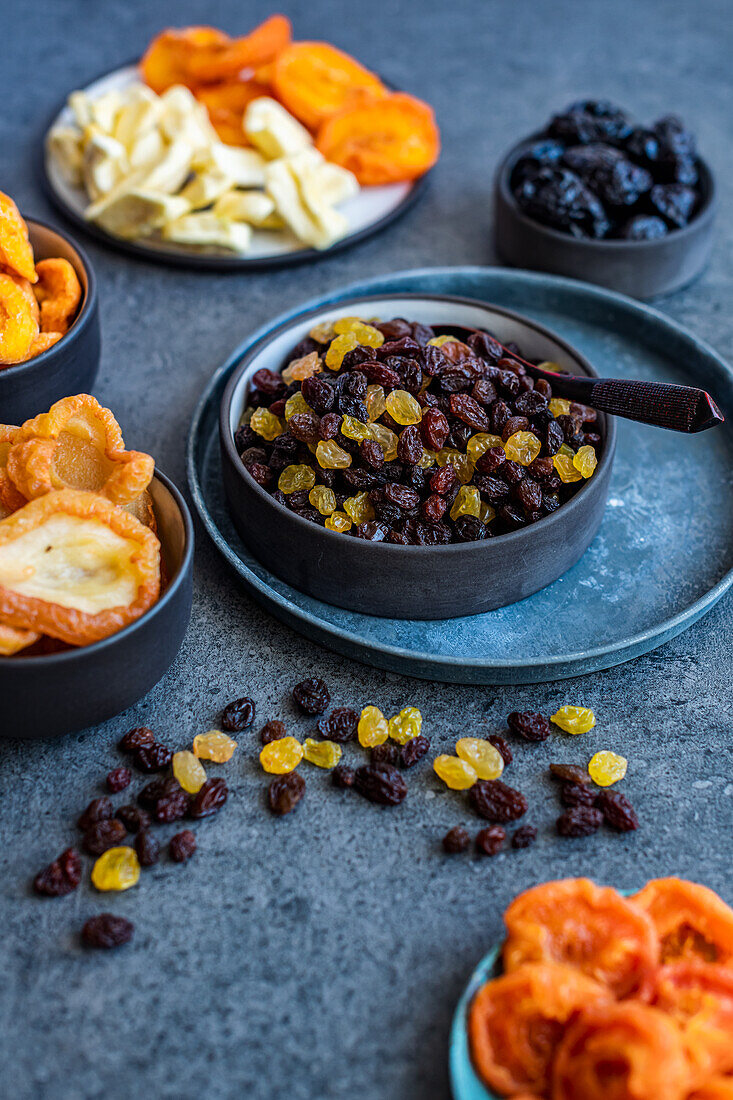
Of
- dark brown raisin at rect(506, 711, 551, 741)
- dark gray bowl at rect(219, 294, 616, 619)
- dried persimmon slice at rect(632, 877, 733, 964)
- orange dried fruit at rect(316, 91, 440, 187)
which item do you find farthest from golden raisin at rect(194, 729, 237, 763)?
orange dried fruit at rect(316, 91, 440, 187)

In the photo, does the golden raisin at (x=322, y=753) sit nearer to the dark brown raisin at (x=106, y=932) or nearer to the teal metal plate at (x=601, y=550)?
the teal metal plate at (x=601, y=550)

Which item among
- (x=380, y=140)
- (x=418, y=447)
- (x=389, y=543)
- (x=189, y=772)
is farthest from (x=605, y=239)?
(x=189, y=772)

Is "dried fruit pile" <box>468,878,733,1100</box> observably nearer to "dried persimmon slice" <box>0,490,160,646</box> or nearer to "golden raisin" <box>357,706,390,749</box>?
"golden raisin" <box>357,706,390,749</box>

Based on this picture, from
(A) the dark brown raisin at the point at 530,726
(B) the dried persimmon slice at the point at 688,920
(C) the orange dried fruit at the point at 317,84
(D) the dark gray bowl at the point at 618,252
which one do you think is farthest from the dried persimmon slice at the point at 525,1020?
(C) the orange dried fruit at the point at 317,84

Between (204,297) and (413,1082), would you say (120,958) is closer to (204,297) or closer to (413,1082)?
(413,1082)

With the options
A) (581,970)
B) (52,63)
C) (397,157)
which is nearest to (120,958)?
(581,970)

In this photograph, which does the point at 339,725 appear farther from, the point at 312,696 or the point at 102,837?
the point at 102,837
